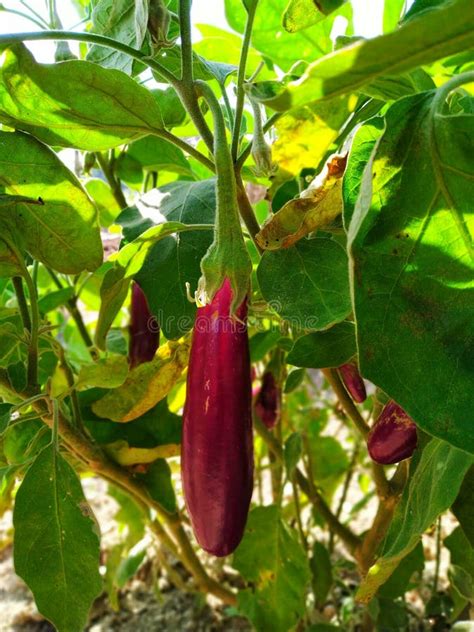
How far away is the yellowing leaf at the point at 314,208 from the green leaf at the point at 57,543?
24cm

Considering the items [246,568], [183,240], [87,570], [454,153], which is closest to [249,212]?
[183,240]

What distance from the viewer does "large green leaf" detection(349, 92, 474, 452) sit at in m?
0.32

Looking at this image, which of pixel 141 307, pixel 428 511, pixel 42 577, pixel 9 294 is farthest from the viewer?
pixel 9 294

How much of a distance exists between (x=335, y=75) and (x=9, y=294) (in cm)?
64

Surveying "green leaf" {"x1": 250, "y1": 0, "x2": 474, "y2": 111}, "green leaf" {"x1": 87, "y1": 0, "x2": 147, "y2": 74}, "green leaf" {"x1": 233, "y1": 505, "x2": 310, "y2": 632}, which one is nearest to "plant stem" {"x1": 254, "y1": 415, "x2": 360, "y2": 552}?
"green leaf" {"x1": 233, "y1": 505, "x2": 310, "y2": 632}

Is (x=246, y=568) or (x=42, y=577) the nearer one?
(x=42, y=577)

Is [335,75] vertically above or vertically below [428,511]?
above

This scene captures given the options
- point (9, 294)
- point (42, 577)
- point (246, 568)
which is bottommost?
point (246, 568)

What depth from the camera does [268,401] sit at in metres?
0.78

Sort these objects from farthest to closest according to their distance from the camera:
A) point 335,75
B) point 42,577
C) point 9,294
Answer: point 9,294 → point 42,577 → point 335,75

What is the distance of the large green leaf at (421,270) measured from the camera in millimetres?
318

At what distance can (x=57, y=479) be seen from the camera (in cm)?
50

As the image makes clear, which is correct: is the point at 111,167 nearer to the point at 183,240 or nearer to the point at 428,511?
the point at 183,240

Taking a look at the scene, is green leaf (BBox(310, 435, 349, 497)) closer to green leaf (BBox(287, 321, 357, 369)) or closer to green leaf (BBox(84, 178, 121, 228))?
green leaf (BBox(84, 178, 121, 228))
